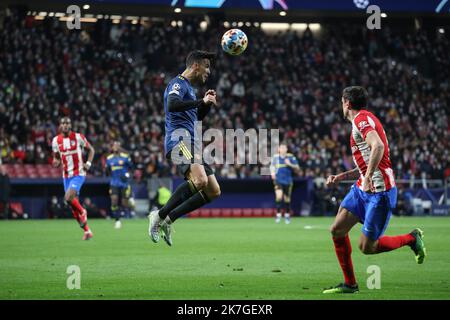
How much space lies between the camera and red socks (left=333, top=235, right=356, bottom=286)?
1037cm

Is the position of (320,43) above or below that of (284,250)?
above

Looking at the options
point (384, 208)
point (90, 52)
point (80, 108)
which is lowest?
point (384, 208)

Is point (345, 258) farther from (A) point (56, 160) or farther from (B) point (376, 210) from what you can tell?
(A) point (56, 160)

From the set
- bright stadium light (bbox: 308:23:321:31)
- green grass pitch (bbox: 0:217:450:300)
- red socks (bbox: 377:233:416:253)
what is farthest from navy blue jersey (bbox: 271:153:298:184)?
bright stadium light (bbox: 308:23:321:31)

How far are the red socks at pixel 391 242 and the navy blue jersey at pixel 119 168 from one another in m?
19.0

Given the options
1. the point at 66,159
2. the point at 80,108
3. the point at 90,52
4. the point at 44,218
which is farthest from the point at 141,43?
the point at 66,159

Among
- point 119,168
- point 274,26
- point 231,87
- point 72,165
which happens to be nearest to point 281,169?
point 119,168

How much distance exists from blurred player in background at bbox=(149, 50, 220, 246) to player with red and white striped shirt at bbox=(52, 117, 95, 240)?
8026 mm

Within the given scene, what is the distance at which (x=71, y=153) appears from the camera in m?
20.2

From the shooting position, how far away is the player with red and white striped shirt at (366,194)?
10180mm

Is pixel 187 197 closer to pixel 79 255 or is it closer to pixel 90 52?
pixel 79 255

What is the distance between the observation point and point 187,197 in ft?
39.1

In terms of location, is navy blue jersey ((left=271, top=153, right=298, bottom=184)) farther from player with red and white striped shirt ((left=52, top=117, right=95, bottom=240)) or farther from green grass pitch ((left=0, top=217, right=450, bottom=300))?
player with red and white striped shirt ((left=52, top=117, right=95, bottom=240))

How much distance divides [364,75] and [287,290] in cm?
3553
